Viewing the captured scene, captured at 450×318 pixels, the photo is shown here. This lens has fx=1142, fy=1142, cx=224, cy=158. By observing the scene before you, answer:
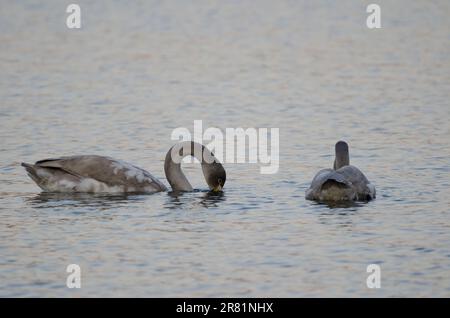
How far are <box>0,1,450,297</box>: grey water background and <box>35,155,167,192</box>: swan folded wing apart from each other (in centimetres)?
28

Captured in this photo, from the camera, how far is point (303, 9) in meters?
36.2

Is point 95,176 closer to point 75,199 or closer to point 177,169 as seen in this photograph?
point 75,199

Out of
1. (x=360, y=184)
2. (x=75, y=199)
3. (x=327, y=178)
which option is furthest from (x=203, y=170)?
(x=360, y=184)

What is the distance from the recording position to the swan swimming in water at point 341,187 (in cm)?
1491

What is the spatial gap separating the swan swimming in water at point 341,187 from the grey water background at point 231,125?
231mm

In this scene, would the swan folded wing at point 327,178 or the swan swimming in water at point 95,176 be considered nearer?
the swan folded wing at point 327,178

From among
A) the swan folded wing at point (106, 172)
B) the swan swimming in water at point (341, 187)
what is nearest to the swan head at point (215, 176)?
the swan folded wing at point (106, 172)

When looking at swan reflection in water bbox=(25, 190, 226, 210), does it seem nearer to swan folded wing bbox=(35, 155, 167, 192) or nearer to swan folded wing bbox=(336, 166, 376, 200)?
swan folded wing bbox=(35, 155, 167, 192)

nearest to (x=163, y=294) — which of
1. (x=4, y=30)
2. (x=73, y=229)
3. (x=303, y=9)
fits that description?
(x=73, y=229)

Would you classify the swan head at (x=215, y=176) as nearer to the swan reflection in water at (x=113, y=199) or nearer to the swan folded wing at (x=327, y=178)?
the swan reflection in water at (x=113, y=199)

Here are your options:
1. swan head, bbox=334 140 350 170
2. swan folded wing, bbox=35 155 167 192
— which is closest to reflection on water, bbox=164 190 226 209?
swan folded wing, bbox=35 155 167 192

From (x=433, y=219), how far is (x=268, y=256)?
265cm
